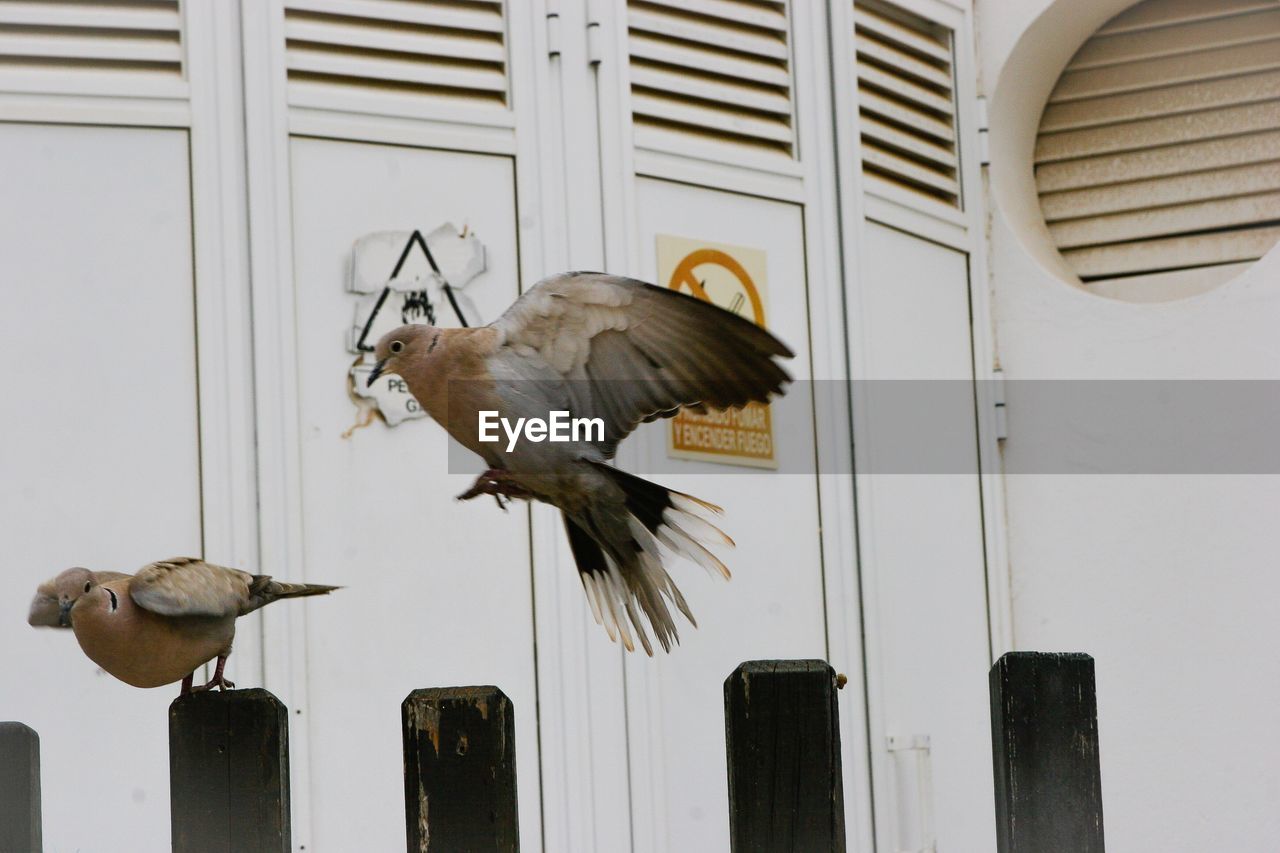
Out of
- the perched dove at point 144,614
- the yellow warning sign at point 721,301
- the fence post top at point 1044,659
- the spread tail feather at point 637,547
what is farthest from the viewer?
the yellow warning sign at point 721,301

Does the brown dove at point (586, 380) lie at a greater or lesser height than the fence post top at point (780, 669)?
greater

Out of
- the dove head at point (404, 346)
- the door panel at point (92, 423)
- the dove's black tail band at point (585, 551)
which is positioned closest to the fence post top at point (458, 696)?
the dove head at point (404, 346)

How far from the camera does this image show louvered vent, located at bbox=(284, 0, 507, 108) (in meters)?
4.01

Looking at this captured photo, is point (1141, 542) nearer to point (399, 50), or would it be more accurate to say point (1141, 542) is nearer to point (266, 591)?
point (399, 50)

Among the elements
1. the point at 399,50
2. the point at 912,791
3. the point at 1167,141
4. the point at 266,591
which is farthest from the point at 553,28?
the point at 912,791

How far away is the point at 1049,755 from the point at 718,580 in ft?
8.87

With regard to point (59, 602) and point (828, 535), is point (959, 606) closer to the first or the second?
Answer: point (828, 535)

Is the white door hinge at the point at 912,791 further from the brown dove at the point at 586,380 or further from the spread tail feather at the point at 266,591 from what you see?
the spread tail feather at the point at 266,591

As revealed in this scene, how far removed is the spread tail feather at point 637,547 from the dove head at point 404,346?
331 millimetres

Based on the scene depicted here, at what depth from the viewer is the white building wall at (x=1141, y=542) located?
459cm

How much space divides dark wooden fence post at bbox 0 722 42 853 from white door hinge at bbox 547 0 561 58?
2.81 metres

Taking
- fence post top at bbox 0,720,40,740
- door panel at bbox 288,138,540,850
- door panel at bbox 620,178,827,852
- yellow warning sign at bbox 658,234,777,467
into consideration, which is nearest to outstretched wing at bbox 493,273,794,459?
fence post top at bbox 0,720,40,740

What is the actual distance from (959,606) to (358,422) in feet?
6.76

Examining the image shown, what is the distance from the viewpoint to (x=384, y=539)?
13.1ft
